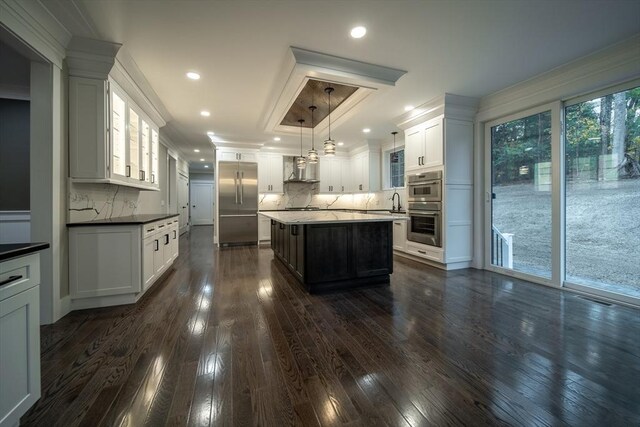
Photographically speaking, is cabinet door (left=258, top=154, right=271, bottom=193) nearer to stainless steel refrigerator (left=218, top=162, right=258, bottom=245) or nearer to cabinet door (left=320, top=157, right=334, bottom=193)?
stainless steel refrigerator (left=218, top=162, right=258, bottom=245)

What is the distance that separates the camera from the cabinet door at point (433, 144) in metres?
4.10

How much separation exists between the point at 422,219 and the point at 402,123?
1.83 meters

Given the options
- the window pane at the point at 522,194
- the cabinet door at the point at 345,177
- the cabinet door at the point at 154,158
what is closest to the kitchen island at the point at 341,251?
the window pane at the point at 522,194

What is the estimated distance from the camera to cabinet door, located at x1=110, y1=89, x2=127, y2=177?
285 cm

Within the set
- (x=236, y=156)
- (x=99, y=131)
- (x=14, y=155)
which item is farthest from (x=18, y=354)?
(x=236, y=156)

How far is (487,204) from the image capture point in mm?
4086

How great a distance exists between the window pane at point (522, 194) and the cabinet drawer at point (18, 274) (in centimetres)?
485

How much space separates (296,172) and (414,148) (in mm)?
3487

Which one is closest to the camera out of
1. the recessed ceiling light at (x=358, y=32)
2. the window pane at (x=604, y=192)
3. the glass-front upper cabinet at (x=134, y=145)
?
the recessed ceiling light at (x=358, y=32)

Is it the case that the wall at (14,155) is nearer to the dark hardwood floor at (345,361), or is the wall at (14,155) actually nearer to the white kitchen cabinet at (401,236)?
the dark hardwood floor at (345,361)

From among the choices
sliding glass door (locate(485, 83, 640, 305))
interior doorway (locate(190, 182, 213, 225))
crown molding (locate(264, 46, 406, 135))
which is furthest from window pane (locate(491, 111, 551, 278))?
interior doorway (locate(190, 182, 213, 225))

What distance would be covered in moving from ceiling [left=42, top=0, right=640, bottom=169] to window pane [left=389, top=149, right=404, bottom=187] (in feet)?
8.63

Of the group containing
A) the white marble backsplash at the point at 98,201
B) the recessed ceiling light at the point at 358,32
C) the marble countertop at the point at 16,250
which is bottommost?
the marble countertop at the point at 16,250

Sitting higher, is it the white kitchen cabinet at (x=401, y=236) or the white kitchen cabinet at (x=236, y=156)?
the white kitchen cabinet at (x=236, y=156)
